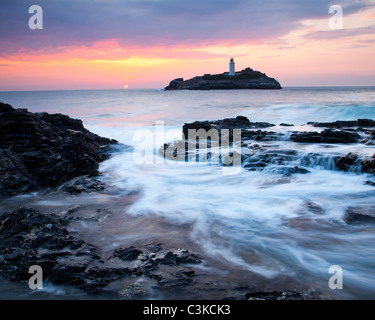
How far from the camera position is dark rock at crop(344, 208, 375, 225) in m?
5.10

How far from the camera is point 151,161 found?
10.1 m

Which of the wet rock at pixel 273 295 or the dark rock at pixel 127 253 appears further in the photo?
the dark rock at pixel 127 253

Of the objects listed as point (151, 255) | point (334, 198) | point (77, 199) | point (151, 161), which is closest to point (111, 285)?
point (151, 255)

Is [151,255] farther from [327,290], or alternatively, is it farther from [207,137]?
[207,137]

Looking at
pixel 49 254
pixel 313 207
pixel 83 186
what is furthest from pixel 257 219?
pixel 83 186

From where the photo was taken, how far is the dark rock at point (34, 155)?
6.46 meters

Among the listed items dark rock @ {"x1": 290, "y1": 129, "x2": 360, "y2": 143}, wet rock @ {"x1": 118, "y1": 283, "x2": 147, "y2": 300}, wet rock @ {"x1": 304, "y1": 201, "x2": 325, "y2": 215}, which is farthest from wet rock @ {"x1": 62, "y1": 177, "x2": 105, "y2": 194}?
dark rock @ {"x1": 290, "y1": 129, "x2": 360, "y2": 143}

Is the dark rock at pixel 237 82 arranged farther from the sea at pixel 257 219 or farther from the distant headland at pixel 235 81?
the sea at pixel 257 219

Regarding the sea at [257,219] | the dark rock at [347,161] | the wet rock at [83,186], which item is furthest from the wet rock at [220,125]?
the wet rock at [83,186]

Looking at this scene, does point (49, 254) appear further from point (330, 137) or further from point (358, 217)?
point (330, 137)

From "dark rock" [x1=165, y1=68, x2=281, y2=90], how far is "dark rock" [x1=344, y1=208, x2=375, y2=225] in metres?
105

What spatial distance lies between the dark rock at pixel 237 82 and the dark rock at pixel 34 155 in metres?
103

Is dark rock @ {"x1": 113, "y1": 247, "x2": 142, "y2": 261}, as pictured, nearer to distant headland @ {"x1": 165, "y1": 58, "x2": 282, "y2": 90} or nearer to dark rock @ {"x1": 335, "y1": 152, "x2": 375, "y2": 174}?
dark rock @ {"x1": 335, "y1": 152, "x2": 375, "y2": 174}

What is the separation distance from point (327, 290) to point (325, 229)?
5.84 feet
